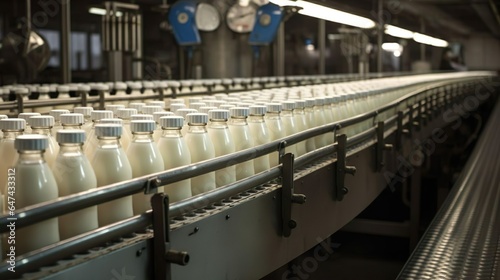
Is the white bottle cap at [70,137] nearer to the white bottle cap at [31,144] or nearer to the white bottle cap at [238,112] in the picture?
the white bottle cap at [31,144]

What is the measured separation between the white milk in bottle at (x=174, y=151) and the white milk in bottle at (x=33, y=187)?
11.5 inches

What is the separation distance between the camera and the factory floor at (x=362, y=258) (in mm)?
4336

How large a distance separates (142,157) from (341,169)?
3.26ft

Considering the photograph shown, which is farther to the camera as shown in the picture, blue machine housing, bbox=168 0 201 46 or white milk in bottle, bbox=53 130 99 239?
blue machine housing, bbox=168 0 201 46

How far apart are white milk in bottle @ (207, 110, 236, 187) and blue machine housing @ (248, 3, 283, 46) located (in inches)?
160

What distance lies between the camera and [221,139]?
1.34 meters

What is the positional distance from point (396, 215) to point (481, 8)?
26.5 feet

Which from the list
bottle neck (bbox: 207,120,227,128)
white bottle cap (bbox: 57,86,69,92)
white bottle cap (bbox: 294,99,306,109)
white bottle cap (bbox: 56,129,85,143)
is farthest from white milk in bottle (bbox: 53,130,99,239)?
white bottle cap (bbox: 57,86,69,92)

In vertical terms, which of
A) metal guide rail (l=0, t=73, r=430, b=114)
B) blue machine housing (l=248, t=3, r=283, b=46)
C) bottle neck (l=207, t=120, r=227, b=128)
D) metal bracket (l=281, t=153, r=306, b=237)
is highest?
blue machine housing (l=248, t=3, r=283, b=46)

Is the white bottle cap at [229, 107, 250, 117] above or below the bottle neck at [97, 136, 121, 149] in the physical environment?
above

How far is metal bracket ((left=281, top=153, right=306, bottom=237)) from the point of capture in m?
1.44

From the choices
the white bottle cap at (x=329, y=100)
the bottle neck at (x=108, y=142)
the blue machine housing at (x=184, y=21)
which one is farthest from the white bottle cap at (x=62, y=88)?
the blue machine housing at (x=184, y=21)

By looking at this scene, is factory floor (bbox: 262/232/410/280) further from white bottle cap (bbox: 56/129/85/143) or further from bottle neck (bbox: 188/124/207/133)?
white bottle cap (bbox: 56/129/85/143)

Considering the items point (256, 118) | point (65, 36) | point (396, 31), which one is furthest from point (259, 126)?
point (396, 31)
